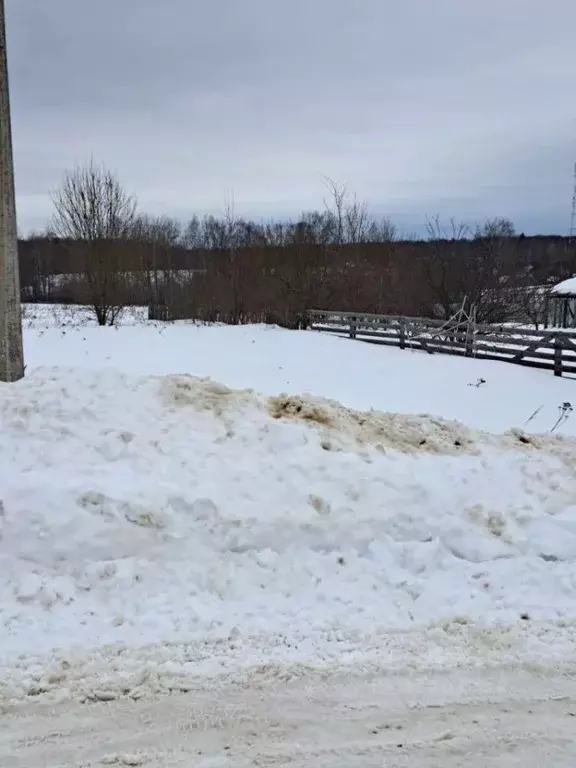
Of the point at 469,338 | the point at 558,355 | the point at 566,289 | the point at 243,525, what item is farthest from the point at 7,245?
the point at 566,289

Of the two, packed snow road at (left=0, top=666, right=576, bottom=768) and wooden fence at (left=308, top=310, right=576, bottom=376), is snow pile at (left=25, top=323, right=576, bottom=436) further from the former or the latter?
packed snow road at (left=0, top=666, right=576, bottom=768)

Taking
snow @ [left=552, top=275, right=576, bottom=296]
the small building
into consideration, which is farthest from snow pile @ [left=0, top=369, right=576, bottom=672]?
snow @ [left=552, top=275, right=576, bottom=296]

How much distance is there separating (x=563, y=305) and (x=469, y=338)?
80.3 ft

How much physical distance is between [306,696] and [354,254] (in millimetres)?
28392

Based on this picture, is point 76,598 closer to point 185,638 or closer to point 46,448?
point 185,638

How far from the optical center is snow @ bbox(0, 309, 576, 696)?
3.56m

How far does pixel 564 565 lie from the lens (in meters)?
4.40

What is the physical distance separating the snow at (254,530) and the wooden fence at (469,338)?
9657mm

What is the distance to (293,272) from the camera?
27.1 m

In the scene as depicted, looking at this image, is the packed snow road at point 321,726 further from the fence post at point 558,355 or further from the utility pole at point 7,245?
the fence post at point 558,355

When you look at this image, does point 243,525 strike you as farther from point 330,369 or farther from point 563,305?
point 563,305

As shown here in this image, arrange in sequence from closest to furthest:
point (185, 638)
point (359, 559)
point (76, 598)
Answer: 1. point (185, 638)
2. point (76, 598)
3. point (359, 559)

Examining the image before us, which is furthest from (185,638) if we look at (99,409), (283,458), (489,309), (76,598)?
(489,309)

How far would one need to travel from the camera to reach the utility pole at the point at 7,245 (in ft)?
18.8
